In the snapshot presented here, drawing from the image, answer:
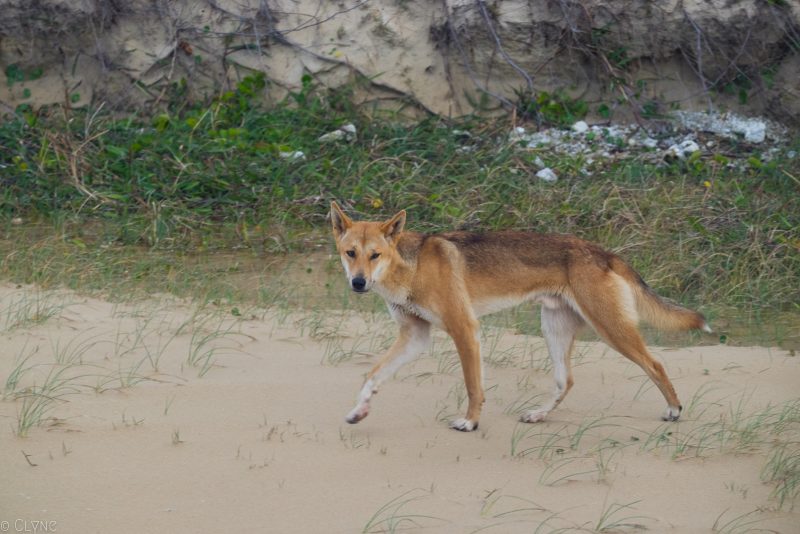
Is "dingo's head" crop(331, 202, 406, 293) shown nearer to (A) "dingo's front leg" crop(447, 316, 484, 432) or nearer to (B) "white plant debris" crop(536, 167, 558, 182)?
(A) "dingo's front leg" crop(447, 316, 484, 432)

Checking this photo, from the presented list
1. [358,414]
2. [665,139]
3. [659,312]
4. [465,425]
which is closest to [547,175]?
[665,139]

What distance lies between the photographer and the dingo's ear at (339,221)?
19.6ft

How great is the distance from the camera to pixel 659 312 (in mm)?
6078

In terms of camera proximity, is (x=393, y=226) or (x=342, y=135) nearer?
(x=393, y=226)

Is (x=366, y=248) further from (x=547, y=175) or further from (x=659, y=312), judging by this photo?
(x=547, y=175)

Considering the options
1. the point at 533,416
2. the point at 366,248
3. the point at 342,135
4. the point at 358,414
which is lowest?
the point at 533,416

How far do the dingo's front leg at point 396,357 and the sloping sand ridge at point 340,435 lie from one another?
14cm

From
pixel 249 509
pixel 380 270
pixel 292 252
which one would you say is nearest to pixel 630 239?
pixel 292 252

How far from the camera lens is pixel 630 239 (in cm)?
923

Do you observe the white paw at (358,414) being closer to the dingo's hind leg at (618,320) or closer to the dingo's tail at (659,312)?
the dingo's hind leg at (618,320)

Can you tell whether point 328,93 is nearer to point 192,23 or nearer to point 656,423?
point 192,23

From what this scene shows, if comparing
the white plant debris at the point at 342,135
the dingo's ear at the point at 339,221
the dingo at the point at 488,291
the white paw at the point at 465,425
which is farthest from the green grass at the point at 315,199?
the white paw at the point at 465,425

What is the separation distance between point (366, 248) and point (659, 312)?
1680 millimetres

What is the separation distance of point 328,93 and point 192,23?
1.61m
